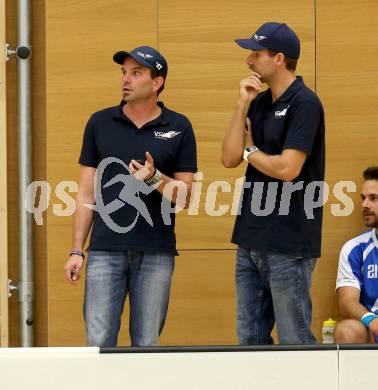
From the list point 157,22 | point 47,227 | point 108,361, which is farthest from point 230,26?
point 108,361

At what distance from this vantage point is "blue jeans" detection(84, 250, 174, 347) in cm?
414

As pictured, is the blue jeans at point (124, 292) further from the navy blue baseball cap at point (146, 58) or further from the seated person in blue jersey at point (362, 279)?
the seated person in blue jersey at point (362, 279)

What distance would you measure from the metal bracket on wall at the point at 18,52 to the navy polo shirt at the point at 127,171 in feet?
3.90

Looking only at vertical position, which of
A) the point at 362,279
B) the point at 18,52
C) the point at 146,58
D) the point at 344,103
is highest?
the point at 18,52

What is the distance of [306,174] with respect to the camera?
13.3ft

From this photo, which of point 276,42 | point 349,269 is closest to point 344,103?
point 349,269

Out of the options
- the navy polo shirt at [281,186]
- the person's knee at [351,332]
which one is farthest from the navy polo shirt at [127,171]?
the person's knee at [351,332]

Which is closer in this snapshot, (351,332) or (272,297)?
(272,297)

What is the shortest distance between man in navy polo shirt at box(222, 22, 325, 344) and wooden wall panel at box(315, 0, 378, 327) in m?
1.26

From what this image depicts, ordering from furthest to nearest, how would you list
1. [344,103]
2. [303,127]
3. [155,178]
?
[344,103]
[155,178]
[303,127]

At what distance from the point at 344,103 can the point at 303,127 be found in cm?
150

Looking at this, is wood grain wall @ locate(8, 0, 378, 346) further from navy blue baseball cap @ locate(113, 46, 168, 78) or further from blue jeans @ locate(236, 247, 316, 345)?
blue jeans @ locate(236, 247, 316, 345)

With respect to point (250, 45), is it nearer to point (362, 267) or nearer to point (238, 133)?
point (238, 133)

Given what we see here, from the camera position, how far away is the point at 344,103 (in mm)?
5395
